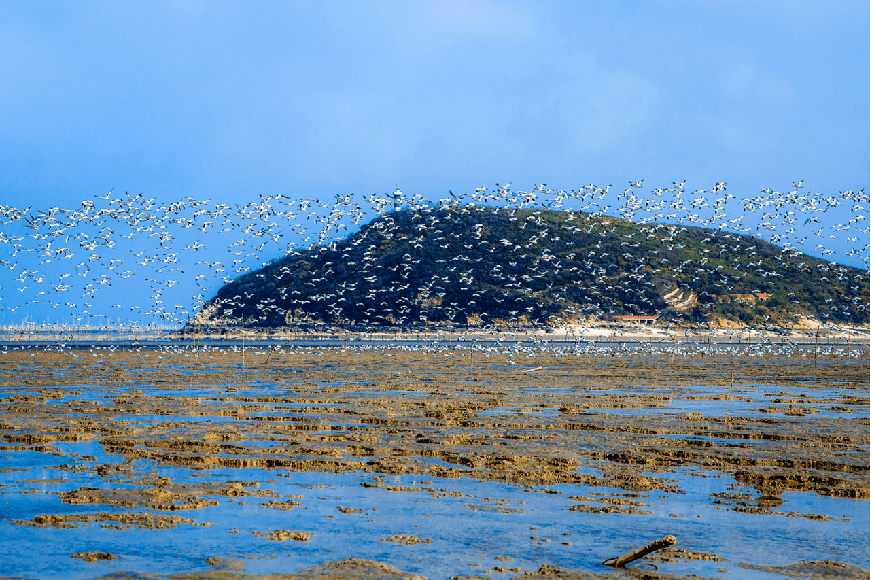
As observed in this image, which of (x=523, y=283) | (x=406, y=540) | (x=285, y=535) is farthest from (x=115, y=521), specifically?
(x=523, y=283)

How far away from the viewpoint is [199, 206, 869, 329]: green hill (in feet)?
488

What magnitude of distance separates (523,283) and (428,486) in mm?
137048

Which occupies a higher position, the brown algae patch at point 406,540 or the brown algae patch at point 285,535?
the brown algae patch at point 285,535

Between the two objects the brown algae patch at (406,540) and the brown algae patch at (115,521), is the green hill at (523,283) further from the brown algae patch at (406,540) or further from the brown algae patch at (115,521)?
the brown algae patch at (406,540)

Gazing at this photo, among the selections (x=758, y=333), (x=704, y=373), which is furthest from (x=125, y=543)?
(x=758, y=333)

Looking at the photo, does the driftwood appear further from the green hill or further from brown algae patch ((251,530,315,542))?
the green hill

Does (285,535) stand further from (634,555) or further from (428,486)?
(634,555)

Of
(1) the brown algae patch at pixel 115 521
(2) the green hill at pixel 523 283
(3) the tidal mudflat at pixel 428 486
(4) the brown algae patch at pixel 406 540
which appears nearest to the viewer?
(3) the tidal mudflat at pixel 428 486

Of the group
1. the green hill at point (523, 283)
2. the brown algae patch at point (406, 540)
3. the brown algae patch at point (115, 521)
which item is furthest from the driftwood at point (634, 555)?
the green hill at point (523, 283)

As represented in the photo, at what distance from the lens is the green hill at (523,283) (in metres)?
149

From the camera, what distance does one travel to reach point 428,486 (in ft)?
56.5

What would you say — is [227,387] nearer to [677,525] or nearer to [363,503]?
[363,503]

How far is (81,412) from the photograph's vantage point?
95.3ft

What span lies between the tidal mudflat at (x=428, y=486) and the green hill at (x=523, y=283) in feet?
358
